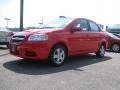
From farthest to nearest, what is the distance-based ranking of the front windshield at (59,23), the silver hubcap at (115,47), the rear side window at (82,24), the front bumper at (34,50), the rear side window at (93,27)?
the silver hubcap at (115,47), the rear side window at (93,27), the rear side window at (82,24), the front windshield at (59,23), the front bumper at (34,50)

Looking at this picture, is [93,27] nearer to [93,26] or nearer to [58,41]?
[93,26]

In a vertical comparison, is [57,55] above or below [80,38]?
below

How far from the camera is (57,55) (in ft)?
25.3

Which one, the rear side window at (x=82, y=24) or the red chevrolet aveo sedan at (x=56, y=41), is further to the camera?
the rear side window at (x=82, y=24)

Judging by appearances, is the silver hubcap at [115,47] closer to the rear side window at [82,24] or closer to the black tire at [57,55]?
the rear side window at [82,24]

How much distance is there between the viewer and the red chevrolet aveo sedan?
726cm

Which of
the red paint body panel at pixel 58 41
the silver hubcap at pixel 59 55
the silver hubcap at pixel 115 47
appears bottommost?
the silver hubcap at pixel 115 47

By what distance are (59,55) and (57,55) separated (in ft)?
0.31

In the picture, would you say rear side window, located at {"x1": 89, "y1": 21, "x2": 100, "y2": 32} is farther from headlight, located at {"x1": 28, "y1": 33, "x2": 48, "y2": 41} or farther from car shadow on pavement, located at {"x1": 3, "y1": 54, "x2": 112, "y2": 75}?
headlight, located at {"x1": 28, "y1": 33, "x2": 48, "y2": 41}

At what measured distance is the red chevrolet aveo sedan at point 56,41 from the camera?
7262mm

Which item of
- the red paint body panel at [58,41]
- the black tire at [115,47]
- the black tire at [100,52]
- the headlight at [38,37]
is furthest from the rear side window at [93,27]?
the black tire at [115,47]

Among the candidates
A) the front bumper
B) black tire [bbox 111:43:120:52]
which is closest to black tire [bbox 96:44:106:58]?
the front bumper

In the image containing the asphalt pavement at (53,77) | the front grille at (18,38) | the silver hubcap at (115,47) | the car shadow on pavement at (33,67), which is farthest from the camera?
the silver hubcap at (115,47)

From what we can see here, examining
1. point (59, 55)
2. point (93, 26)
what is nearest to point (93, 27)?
point (93, 26)
